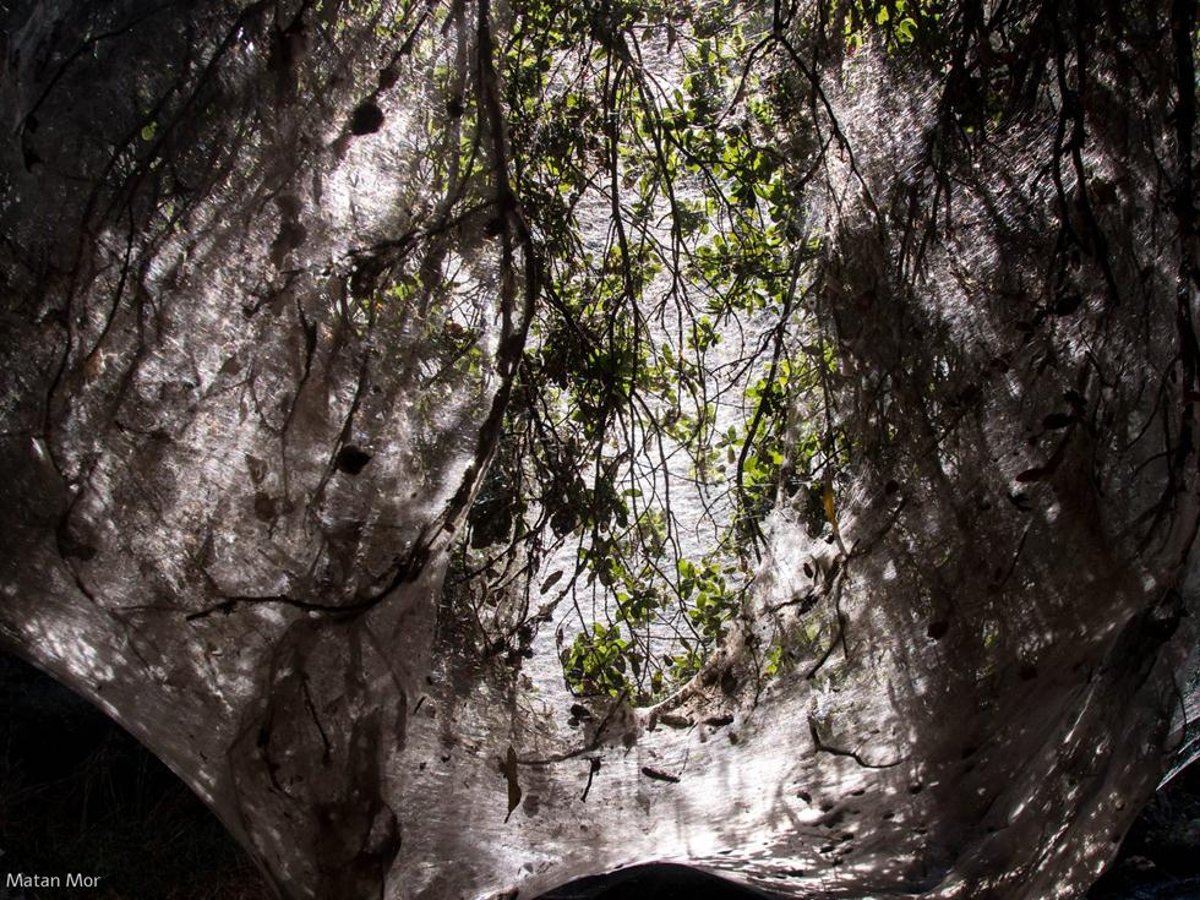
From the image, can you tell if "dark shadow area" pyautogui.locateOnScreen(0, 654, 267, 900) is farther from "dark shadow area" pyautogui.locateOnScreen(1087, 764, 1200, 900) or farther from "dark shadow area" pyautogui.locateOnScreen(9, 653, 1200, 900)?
"dark shadow area" pyautogui.locateOnScreen(1087, 764, 1200, 900)

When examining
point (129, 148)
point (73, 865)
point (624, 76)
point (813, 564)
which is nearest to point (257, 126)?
point (129, 148)

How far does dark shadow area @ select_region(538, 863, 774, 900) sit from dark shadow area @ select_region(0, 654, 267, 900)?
1.39m

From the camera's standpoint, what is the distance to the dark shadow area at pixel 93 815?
358cm

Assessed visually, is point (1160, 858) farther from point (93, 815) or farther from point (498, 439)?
point (93, 815)

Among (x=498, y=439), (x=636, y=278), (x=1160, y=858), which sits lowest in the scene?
(x=1160, y=858)

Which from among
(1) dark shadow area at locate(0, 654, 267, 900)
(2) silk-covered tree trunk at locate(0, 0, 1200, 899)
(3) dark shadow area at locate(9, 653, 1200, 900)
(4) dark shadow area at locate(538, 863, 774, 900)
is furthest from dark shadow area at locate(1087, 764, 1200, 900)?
(1) dark shadow area at locate(0, 654, 267, 900)

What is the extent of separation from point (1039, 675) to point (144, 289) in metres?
1.90

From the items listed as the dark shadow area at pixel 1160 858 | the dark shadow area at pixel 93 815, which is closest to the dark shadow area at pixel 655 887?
the dark shadow area at pixel 93 815

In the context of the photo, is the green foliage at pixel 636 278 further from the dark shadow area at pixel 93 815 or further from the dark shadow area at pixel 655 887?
the dark shadow area at pixel 93 815

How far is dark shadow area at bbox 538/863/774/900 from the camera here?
2607 mm

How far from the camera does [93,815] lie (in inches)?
153

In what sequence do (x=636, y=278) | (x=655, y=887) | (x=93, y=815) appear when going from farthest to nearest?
(x=93, y=815) < (x=636, y=278) < (x=655, y=887)

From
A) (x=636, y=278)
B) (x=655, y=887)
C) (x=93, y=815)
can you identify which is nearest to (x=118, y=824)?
(x=93, y=815)

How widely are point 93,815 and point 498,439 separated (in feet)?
8.51
